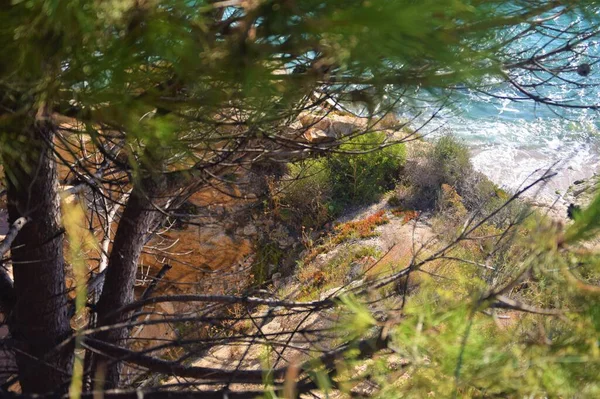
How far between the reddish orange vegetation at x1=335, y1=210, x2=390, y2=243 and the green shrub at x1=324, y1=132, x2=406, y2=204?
55cm

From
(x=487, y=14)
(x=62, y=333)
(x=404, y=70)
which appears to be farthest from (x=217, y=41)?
(x=62, y=333)

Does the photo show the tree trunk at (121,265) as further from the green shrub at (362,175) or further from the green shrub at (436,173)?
the green shrub at (436,173)

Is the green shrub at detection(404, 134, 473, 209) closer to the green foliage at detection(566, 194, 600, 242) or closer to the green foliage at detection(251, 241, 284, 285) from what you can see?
the green foliage at detection(251, 241, 284, 285)

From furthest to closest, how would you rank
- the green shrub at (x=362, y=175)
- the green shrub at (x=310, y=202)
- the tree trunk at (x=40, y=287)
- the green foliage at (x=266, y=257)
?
the green shrub at (x=362, y=175), the green shrub at (x=310, y=202), the green foliage at (x=266, y=257), the tree trunk at (x=40, y=287)

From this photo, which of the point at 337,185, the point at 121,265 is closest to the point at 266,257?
the point at 337,185

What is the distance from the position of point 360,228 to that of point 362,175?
116 centimetres

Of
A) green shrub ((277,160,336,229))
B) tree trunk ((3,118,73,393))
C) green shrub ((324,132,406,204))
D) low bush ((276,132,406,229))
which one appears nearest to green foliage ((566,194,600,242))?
tree trunk ((3,118,73,393))

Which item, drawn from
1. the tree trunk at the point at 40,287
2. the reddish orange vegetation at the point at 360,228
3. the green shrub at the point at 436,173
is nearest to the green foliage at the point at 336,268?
the reddish orange vegetation at the point at 360,228

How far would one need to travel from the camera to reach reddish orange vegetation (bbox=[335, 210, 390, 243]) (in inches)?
293

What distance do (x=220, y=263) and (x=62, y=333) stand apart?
4773 millimetres

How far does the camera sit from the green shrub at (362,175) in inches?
327

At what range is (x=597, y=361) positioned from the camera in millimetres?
1062

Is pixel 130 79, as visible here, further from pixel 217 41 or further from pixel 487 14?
pixel 487 14

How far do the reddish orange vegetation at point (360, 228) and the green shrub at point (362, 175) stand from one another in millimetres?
552
